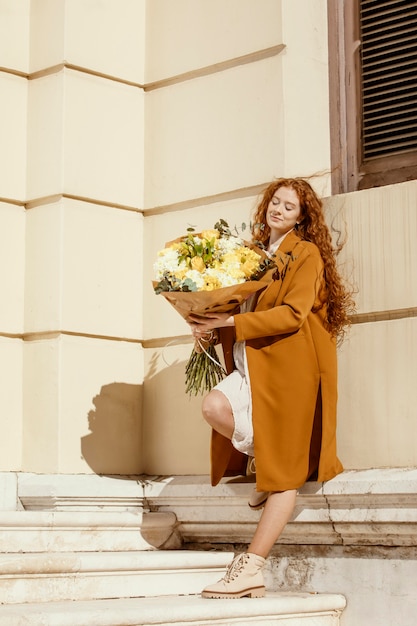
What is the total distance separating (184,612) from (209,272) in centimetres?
146

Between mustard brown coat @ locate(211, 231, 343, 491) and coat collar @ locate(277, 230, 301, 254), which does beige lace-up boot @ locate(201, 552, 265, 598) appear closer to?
mustard brown coat @ locate(211, 231, 343, 491)

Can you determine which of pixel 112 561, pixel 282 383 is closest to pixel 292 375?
pixel 282 383

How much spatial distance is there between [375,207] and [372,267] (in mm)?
294

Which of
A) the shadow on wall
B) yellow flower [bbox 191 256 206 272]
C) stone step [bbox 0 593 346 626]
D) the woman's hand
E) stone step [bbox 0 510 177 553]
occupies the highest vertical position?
yellow flower [bbox 191 256 206 272]

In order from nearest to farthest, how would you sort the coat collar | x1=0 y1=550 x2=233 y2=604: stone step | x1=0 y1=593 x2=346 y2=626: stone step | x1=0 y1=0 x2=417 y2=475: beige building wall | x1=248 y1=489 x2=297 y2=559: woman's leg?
x1=0 y1=593 x2=346 y2=626: stone step < x1=0 y1=550 x2=233 y2=604: stone step < x1=248 y1=489 x2=297 y2=559: woman's leg < the coat collar < x1=0 y1=0 x2=417 y2=475: beige building wall

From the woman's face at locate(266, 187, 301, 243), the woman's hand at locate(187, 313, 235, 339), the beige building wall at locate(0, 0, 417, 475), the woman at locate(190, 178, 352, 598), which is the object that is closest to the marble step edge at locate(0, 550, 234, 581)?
the woman at locate(190, 178, 352, 598)

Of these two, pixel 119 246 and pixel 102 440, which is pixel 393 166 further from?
pixel 102 440

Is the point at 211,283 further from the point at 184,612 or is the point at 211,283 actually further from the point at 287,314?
the point at 184,612

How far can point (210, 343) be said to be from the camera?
6113 millimetres

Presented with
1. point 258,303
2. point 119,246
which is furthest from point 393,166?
point 119,246

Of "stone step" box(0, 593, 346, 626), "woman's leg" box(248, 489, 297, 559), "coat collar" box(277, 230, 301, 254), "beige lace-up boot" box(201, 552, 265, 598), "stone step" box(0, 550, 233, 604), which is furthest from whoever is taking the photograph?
"coat collar" box(277, 230, 301, 254)

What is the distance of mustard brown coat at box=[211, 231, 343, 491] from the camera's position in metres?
5.72

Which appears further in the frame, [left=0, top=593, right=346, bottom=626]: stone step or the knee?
the knee

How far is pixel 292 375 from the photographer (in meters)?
5.79
